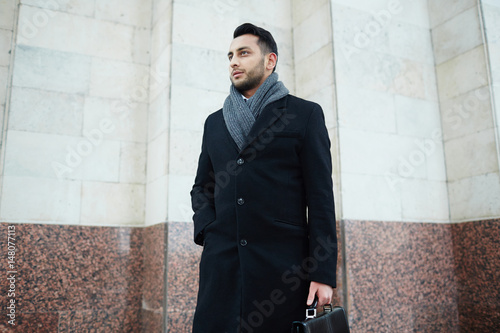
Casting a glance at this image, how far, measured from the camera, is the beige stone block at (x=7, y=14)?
5062 mm

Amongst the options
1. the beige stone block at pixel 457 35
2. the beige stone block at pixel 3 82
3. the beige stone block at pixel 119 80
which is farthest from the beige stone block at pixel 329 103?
the beige stone block at pixel 3 82

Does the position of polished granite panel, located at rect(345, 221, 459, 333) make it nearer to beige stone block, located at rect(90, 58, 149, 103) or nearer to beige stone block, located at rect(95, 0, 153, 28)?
beige stone block, located at rect(90, 58, 149, 103)

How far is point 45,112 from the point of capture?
5.02 meters

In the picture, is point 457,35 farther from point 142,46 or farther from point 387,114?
point 142,46

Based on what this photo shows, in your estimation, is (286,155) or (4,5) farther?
(4,5)

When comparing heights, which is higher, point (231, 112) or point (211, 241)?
point (231, 112)

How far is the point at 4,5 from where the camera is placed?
201 inches

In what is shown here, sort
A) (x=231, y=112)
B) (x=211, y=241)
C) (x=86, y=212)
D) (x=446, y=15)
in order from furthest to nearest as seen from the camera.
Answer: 1. (x=446, y=15)
2. (x=86, y=212)
3. (x=231, y=112)
4. (x=211, y=241)

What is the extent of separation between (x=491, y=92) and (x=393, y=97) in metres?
1.06

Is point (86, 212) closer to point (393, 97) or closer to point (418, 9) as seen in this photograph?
point (393, 97)

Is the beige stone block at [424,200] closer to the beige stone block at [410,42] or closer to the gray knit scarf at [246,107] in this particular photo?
the beige stone block at [410,42]

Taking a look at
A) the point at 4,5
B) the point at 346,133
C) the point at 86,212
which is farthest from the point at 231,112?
the point at 4,5

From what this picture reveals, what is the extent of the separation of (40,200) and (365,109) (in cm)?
367

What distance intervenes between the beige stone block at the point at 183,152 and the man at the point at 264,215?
194cm
